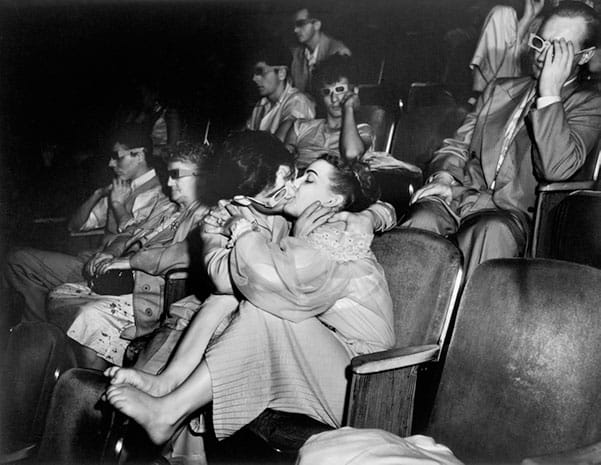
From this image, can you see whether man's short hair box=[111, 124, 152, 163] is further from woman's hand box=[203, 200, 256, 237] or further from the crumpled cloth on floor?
the crumpled cloth on floor

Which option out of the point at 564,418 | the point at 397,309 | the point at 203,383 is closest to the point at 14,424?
Answer: the point at 203,383

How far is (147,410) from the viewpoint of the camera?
1.46 meters

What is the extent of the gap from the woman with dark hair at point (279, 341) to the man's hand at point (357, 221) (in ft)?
0.18

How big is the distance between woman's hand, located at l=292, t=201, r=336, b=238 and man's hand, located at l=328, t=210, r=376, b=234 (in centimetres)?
2

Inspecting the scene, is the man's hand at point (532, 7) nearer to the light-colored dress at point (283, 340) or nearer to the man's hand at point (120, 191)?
the light-colored dress at point (283, 340)

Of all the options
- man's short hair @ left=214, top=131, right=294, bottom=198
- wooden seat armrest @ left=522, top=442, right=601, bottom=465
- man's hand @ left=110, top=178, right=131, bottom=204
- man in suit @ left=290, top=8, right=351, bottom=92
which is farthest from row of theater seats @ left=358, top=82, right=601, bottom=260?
man's hand @ left=110, top=178, right=131, bottom=204

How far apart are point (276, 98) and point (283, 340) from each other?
125 centimetres

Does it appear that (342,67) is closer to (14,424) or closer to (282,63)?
(282,63)

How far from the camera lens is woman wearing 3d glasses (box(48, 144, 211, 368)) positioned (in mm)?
2230

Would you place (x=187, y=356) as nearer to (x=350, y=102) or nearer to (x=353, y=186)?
(x=353, y=186)

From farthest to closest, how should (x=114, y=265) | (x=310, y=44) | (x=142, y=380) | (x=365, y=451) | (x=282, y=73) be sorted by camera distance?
(x=282, y=73), (x=310, y=44), (x=114, y=265), (x=142, y=380), (x=365, y=451)

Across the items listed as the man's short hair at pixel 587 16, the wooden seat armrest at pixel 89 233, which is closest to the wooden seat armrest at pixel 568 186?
the man's short hair at pixel 587 16

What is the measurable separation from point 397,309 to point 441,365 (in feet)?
0.56

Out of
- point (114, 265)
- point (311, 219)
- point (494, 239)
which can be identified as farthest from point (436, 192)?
point (114, 265)
